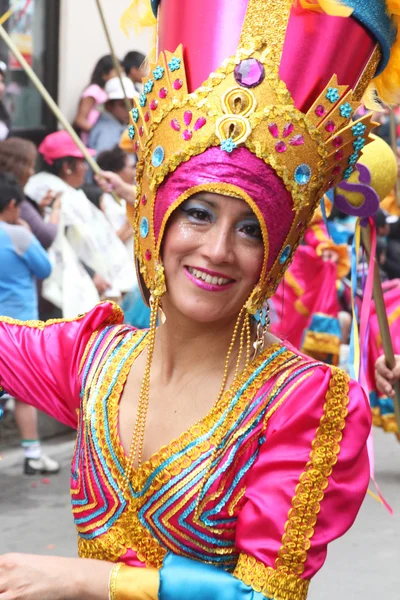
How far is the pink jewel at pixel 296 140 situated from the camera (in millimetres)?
2135

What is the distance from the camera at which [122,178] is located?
22.7 feet

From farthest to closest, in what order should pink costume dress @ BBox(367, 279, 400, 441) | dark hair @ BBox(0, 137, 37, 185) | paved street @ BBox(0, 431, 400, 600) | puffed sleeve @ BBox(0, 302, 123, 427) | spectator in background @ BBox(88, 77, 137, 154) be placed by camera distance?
spectator in background @ BBox(88, 77, 137, 154)
dark hair @ BBox(0, 137, 37, 185)
pink costume dress @ BBox(367, 279, 400, 441)
paved street @ BBox(0, 431, 400, 600)
puffed sleeve @ BBox(0, 302, 123, 427)

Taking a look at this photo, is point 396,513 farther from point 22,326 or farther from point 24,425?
point 22,326

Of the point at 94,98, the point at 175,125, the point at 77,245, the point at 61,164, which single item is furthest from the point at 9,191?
the point at 175,125

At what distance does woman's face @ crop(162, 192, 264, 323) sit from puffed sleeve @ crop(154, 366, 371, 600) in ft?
0.78

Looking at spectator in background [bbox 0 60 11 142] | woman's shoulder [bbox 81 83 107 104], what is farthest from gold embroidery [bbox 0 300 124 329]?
woman's shoulder [bbox 81 83 107 104]

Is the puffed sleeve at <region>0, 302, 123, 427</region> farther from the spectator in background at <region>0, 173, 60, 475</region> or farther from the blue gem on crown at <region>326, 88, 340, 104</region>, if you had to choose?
the spectator in background at <region>0, 173, 60, 475</region>

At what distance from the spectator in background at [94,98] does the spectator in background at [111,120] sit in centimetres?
4

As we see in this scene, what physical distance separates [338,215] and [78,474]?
18.3 feet

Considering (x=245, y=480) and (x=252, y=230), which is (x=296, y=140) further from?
(x=245, y=480)

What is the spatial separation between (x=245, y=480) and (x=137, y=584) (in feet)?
0.99

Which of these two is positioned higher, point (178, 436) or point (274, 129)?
point (274, 129)

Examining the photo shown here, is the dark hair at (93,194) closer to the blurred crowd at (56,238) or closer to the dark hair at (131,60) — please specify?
the blurred crowd at (56,238)

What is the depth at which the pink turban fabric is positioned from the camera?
2.11 meters
